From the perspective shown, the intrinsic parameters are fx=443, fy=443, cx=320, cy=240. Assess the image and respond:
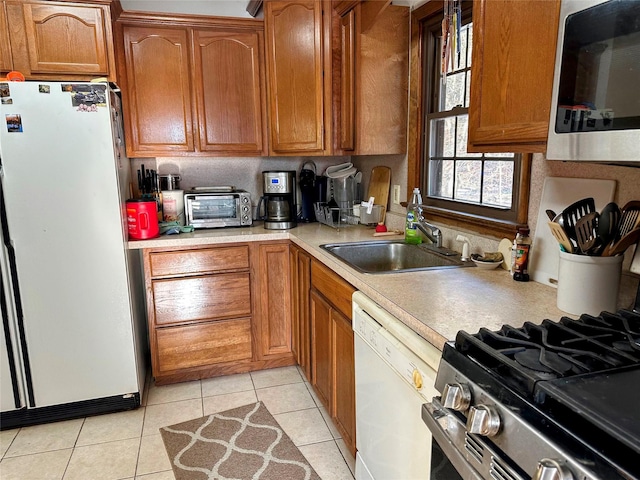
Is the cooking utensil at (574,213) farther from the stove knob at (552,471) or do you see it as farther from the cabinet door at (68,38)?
the cabinet door at (68,38)

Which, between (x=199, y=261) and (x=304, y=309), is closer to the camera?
(x=304, y=309)

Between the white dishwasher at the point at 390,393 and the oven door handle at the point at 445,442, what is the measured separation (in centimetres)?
12

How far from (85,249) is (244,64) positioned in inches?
56.1

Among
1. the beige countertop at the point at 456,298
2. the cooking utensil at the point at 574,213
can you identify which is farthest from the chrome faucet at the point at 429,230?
the cooking utensil at the point at 574,213

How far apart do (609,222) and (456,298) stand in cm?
46

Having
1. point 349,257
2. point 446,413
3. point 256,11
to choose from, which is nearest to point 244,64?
point 256,11

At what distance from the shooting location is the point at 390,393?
1.36 metres

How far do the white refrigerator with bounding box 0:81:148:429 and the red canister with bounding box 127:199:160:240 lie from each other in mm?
108

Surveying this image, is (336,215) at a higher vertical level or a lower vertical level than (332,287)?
higher

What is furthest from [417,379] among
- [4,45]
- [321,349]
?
[4,45]

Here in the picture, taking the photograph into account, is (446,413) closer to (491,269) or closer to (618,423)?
(618,423)

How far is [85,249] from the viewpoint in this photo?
→ 7.27 ft

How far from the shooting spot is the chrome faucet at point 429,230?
2.12m

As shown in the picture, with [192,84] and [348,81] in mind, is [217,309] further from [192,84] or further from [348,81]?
[348,81]
